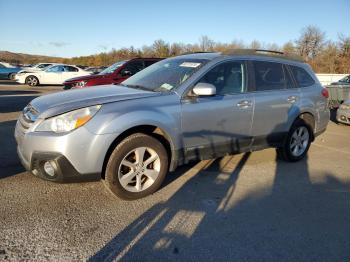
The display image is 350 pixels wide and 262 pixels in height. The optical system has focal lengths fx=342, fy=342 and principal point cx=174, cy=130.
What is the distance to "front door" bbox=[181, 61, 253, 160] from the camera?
4.30m

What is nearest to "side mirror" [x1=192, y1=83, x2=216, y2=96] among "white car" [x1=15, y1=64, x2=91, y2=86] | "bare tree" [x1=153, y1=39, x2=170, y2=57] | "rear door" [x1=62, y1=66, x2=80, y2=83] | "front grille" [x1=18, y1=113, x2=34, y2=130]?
"front grille" [x1=18, y1=113, x2=34, y2=130]

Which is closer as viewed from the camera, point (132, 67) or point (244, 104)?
point (244, 104)

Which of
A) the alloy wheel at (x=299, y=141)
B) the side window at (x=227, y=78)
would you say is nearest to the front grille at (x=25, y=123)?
the side window at (x=227, y=78)

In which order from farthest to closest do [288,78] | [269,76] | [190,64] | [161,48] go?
[161,48], [288,78], [269,76], [190,64]

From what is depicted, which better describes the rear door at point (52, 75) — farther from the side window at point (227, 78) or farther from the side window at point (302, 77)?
the side window at point (227, 78)

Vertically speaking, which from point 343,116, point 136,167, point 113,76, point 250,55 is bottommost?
point 343,116

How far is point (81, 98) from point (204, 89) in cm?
146

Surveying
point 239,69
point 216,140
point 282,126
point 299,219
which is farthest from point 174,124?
point 282,126

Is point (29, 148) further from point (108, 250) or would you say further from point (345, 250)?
point (345, 250)

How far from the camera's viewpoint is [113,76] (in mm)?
10867

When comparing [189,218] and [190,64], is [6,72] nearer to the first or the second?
[190,64]

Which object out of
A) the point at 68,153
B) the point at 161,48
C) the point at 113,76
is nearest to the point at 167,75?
the point at 68,153

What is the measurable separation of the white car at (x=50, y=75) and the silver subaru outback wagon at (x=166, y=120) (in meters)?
18.2

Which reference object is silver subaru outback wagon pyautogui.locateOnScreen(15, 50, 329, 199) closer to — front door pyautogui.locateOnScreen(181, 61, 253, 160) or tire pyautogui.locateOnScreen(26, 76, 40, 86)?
front door pyautogui.locateOnScreen(181, 61, 253, 160)
